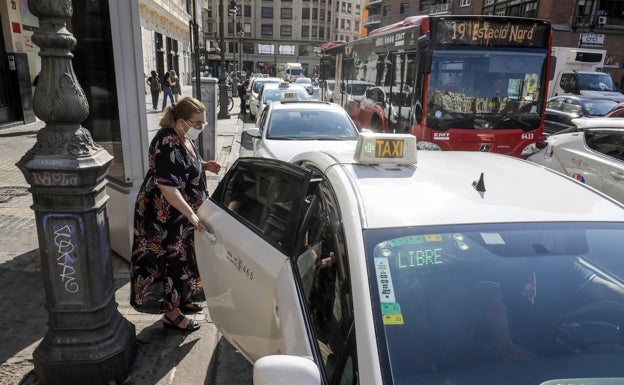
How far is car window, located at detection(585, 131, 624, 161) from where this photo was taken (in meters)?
5.68

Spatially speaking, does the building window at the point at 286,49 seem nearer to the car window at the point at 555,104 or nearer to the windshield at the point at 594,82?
the windshield at the point at 594,82

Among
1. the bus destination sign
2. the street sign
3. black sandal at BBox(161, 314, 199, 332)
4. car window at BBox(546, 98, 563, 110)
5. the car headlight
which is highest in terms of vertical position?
the street sign

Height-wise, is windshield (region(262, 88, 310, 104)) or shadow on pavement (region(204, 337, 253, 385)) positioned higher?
windshield (region(262, 88, 310, 104))

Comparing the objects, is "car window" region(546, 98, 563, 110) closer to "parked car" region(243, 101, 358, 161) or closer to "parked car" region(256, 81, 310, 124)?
"parked car" region(256, 81, 310, 124)

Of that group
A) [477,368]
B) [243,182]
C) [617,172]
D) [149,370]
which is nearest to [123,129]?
[243,182]

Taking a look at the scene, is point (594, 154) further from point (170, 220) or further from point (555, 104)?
point (555, 104)

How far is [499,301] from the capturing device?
1.93 m

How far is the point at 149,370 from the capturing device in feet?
10.6

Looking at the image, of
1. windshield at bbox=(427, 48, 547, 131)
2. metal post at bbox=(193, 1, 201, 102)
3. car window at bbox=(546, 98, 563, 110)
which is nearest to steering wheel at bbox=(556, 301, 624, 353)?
windshield at bbox=(427, 48, 547, 131)

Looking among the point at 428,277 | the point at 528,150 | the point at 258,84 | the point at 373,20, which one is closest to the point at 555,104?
the point at 528,150

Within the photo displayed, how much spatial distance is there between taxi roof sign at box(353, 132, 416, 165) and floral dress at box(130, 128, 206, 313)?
1390mm

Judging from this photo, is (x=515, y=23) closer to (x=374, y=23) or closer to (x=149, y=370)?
(x=149, y=370)

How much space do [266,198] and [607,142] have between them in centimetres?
507

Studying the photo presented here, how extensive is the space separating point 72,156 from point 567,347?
8.56 ft
